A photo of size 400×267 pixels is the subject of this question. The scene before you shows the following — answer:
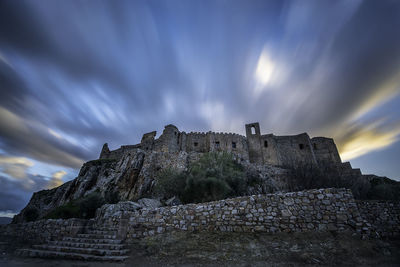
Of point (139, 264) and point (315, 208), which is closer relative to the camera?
point (139, 264)

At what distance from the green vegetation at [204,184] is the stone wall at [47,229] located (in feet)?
20.8

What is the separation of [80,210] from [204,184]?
29.6ft

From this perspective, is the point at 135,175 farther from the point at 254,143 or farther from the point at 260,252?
the point at 254,143

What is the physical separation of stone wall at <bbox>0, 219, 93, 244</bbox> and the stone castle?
2083 cm

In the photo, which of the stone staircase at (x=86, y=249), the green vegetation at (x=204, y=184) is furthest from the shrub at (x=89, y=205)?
the green vegetation at (x=204, y=184)

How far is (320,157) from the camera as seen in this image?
30.0 m

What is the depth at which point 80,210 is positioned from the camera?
37.3 ft

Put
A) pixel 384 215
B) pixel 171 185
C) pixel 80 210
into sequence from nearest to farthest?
pixel 384 215
pixel 80 210
pixel 171 185

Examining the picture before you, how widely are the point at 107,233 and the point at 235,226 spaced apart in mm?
6139

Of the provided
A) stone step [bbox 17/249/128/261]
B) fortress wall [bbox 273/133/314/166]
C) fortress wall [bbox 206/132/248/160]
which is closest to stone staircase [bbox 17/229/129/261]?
stone step [bbox 17/249/128/261]

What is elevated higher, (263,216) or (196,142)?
(196,142)

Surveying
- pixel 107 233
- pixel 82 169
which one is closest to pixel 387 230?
pixel 107 233

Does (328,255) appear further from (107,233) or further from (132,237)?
(107,233)

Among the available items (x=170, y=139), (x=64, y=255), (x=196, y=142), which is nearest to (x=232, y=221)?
(x=64, y=255)
